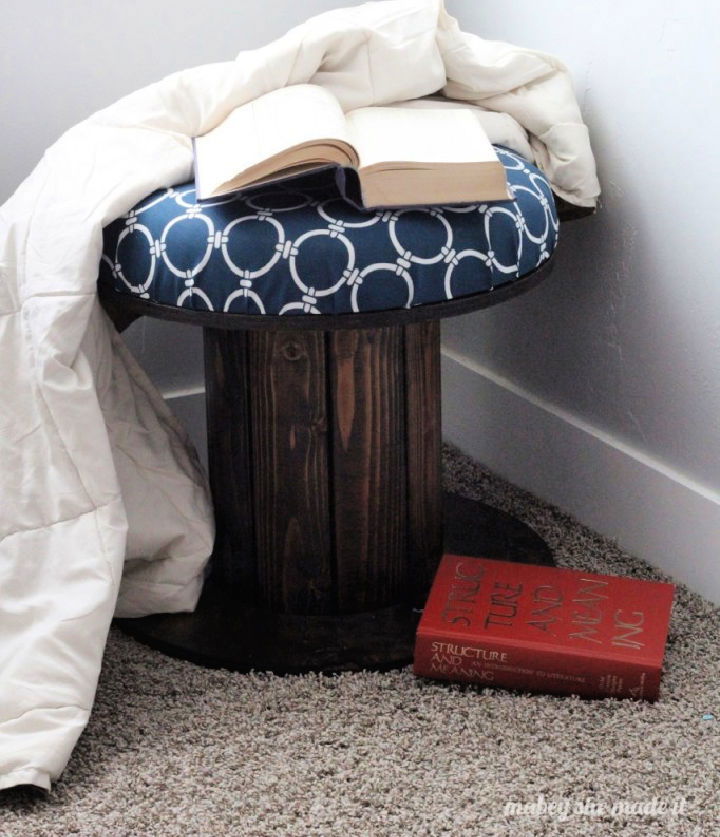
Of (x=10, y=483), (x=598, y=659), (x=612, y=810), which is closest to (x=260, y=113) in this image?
(x=10, y=483)

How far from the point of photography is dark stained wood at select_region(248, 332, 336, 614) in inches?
49.2

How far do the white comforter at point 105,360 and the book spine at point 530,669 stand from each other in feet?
1.05

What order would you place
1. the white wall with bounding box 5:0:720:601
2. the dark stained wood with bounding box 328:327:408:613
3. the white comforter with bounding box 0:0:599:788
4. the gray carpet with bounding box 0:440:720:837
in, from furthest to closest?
the white wall with bounding box 5:0:720:601 → the dark stained wood with bounding box 328:327:408:613 → the white comforter with bounding box 0:0:599:788 → the gray carpet with bounding box 0:440:720:837

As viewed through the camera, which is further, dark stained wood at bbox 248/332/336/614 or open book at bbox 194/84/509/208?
dark stained wood at bbox 248/332/336/614

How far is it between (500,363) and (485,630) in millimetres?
645

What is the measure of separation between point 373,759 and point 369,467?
34 centimetres

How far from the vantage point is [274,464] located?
1.30 m

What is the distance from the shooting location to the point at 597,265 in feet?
4.99

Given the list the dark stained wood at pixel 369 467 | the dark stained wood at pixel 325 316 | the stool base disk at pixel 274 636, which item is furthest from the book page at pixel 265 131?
the stool base disk at pixel 274 636

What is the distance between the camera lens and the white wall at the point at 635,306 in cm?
134

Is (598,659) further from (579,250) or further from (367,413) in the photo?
(579,250)

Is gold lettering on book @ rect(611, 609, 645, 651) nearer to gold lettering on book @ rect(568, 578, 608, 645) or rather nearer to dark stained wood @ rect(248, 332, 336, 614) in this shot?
gold lettering on book @ rect(568, 578, 608, 645)

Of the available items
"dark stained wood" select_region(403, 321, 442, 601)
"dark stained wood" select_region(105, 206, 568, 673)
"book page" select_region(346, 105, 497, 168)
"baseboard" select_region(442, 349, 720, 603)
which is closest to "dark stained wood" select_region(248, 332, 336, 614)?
"dark stained wood" select_region(105, 206, 568, 673)

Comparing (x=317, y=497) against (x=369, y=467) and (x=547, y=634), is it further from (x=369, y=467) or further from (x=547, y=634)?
(x=547, y=634)
